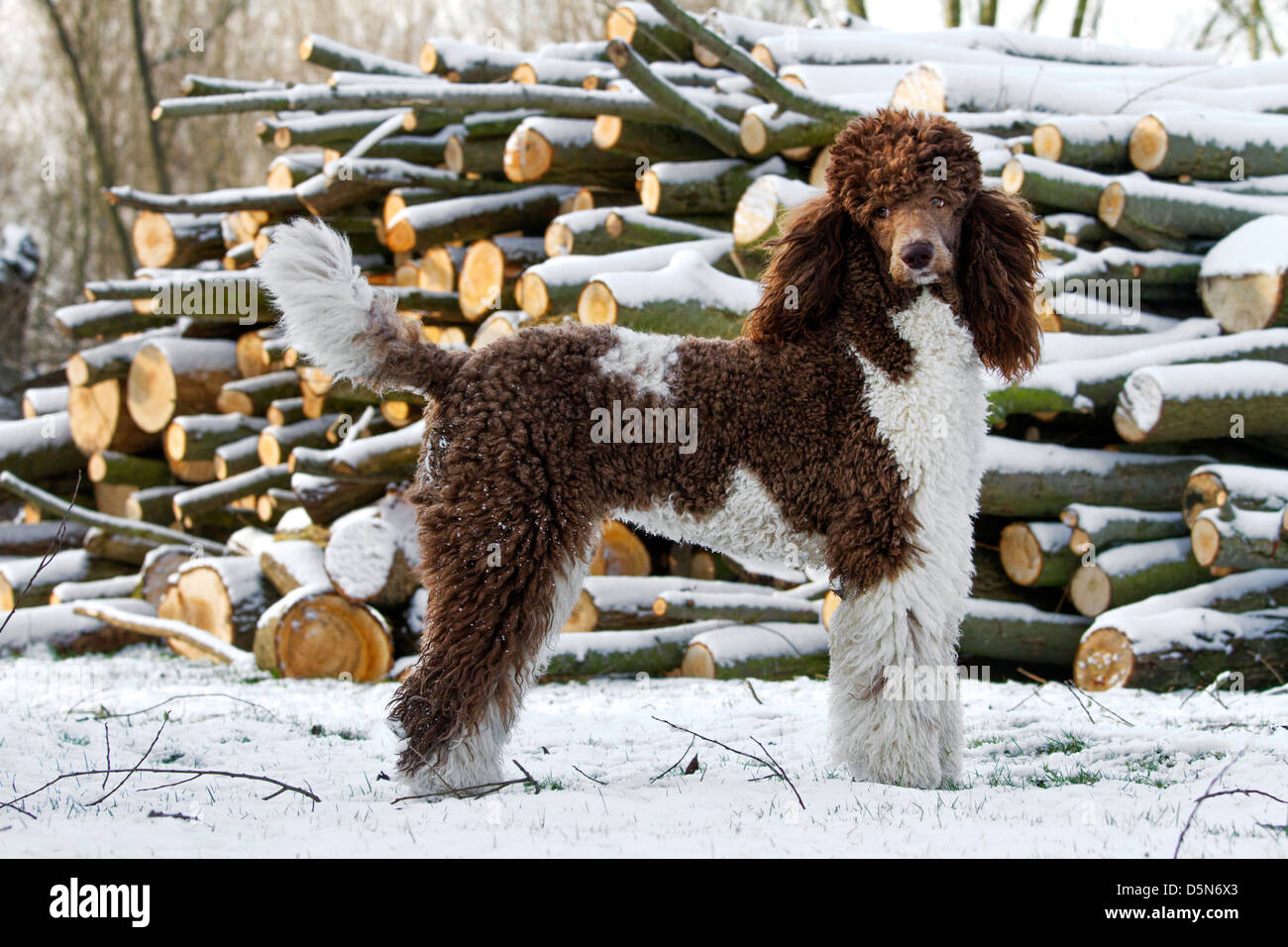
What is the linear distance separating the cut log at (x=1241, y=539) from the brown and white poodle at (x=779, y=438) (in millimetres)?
2520

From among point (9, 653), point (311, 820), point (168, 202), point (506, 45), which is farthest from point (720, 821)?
point (506, 45)

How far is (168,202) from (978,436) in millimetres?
8105

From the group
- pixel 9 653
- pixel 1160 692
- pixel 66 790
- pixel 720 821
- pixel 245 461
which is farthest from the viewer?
pixel 245 461

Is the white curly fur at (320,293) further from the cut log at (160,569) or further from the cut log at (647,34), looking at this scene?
the cut log at (160,569)

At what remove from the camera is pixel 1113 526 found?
20.8 feet

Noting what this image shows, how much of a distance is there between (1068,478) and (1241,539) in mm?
1008

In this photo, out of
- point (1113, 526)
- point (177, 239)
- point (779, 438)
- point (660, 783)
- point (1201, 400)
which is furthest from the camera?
point (177, 239)

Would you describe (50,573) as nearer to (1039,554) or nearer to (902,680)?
(1039,554)

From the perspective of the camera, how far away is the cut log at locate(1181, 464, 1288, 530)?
595cm

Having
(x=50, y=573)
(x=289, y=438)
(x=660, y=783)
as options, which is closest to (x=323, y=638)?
(x=289, y=438)

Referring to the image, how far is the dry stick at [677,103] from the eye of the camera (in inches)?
258

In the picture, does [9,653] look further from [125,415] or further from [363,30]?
[363,30]

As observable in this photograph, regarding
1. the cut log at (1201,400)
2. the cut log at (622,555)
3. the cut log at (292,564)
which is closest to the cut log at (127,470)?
the cut log at (292,564)

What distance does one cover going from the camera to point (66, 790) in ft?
12.1
